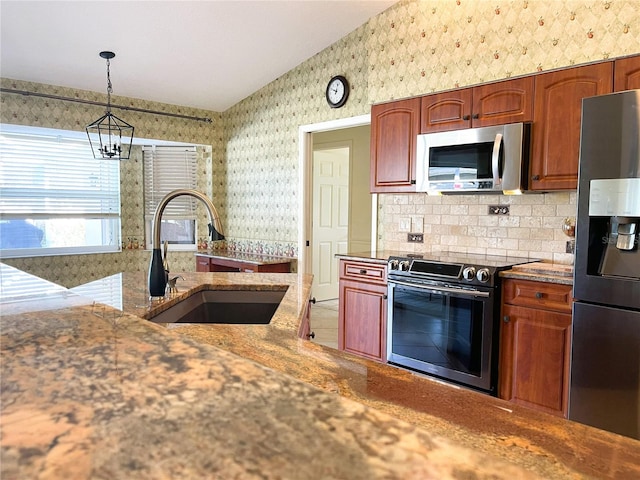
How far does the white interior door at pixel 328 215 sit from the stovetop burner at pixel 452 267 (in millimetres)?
2811

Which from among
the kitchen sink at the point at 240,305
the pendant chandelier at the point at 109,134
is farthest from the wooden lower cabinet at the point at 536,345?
the pendant chandelier at the point at 109,134

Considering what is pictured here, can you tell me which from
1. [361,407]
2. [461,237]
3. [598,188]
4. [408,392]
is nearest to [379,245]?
[461,237]

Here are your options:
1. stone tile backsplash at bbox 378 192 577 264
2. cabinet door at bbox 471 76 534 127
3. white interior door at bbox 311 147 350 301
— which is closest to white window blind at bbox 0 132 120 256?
white interior door at bbox 311 147 350 301

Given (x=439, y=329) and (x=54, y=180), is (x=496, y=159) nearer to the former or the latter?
(x=439, y=329)

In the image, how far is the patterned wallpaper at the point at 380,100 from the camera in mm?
3086

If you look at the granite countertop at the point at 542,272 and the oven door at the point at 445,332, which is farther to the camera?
the oven door at the point at 445,332

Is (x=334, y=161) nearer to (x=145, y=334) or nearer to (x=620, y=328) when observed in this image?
(x=620, y=328)

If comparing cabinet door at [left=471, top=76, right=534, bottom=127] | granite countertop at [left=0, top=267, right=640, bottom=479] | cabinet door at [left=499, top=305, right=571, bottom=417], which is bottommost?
cabinet door at [left=499, top=305, right=571, bottom=417]

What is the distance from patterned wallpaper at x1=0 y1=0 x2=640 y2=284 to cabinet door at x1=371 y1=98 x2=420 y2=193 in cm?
19

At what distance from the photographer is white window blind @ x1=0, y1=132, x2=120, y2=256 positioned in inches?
190

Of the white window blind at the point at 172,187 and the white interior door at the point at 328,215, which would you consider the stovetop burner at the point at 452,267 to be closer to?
the white interior door at the point at 328,215

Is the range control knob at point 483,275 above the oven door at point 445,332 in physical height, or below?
above

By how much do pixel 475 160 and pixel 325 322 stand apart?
2.82 metres

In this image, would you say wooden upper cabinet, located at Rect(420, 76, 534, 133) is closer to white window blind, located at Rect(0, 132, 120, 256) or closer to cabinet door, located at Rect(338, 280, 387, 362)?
cabinet door, located at Rect(338, 280, 387, 362)
